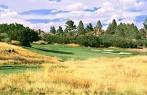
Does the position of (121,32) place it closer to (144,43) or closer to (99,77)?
(144,43)

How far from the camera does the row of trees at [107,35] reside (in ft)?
337

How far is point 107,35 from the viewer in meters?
162

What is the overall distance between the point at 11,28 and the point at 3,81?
186ft

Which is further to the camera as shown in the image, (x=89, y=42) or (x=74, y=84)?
(x=89, y=42)

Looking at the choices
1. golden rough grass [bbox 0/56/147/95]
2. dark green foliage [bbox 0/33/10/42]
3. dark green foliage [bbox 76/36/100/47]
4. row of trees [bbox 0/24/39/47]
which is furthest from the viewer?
dark green foliage [bbox 76/36/100/47]

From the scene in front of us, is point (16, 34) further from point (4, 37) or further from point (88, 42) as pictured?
point (88, 42)

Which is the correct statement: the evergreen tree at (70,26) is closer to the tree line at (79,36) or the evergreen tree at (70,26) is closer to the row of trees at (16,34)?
the tree line at (79,36)

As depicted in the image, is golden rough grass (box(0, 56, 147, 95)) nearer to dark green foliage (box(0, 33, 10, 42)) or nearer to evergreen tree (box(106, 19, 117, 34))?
dark green foliage (box(0, 33, 10, 42))

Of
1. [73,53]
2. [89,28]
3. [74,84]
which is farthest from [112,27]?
[74,84]

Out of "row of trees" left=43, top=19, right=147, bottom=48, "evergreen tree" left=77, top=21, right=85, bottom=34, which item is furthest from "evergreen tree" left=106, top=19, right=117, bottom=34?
"evergreen tree" left=77, top=21, right=85, bottom=34

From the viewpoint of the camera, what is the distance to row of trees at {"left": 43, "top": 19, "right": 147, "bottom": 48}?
10266 cm

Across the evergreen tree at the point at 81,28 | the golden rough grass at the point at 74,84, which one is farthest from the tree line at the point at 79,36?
the golden rough grass at the point at 74,84

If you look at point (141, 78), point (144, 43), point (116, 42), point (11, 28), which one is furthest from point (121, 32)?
point (141, 78)

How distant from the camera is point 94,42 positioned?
3873 inches
